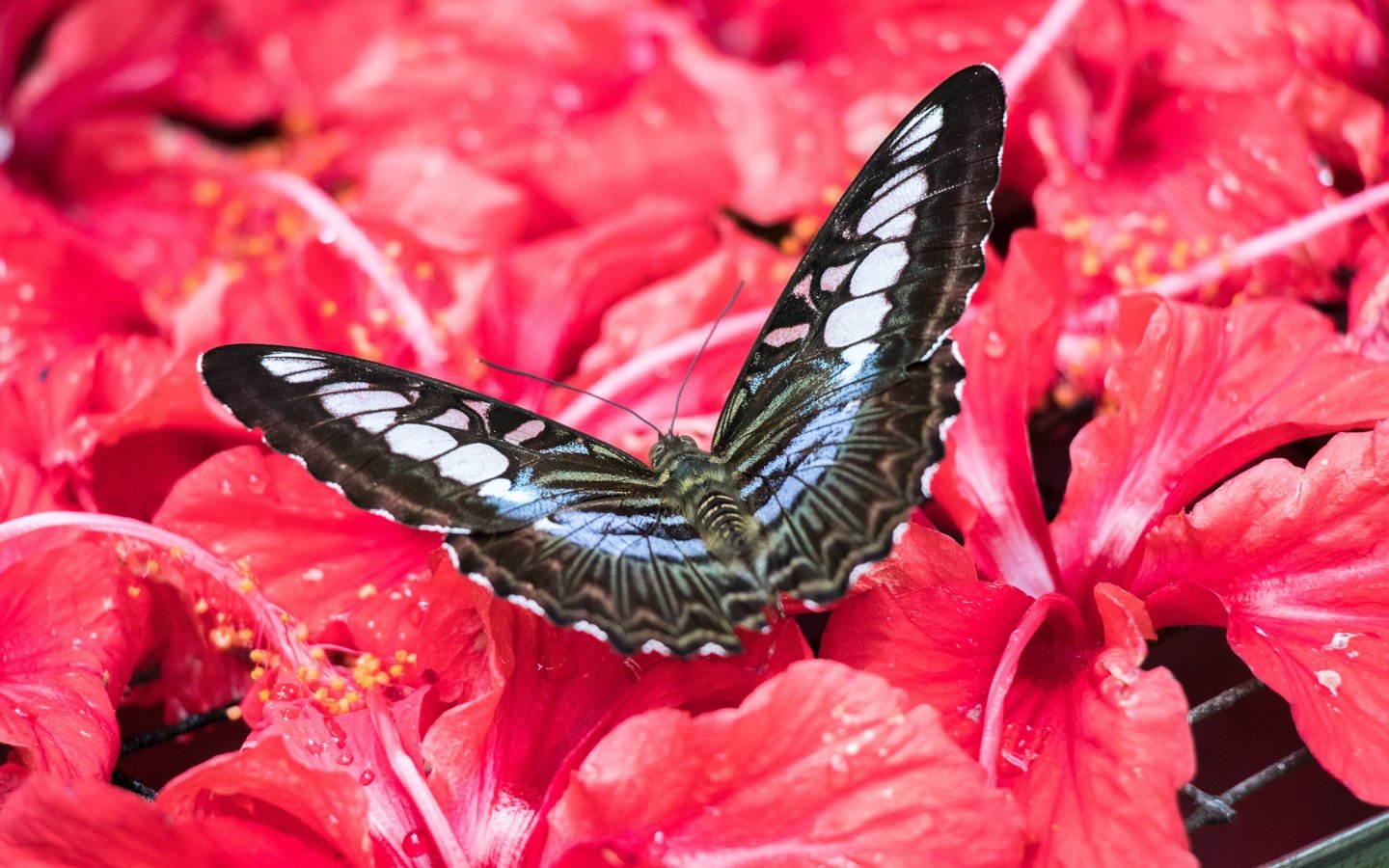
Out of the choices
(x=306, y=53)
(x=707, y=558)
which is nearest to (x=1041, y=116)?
(x=707, y=558)

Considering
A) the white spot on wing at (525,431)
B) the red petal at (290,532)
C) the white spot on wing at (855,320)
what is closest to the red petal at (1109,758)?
the white spot on wing at (855,320)

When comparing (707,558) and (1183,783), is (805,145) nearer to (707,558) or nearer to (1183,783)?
(707,558)

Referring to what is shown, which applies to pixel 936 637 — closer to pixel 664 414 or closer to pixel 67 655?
pixel 664 414

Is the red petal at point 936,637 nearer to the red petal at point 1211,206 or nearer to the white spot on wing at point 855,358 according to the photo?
the white spot on wing at point 855,358

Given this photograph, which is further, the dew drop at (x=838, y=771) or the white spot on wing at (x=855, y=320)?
the white spot on wing at (x=855, y=320)

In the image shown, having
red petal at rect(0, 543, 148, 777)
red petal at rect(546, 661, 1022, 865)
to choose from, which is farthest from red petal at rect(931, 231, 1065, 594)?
red petal at rect(0, 543, 148, 777)

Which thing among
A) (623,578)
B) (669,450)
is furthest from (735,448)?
(623,578)
